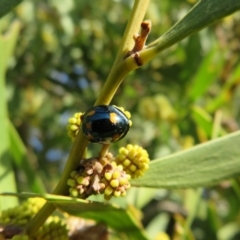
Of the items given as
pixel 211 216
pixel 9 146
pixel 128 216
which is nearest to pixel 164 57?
pixel 211 216

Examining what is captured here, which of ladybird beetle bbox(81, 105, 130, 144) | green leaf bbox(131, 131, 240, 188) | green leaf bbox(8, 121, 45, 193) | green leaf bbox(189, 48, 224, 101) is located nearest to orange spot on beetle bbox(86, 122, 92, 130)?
ladybird beetle bbox(81, 105, 130, 144)

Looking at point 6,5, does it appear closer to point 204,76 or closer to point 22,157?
point 22,157

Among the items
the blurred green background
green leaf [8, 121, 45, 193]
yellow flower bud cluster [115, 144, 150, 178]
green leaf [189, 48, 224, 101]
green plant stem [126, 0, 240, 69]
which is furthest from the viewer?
the blurred green background

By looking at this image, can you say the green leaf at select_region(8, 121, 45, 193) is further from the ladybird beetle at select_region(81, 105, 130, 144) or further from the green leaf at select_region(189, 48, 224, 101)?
the green leaf at select_region(189, 48, 224, 101)

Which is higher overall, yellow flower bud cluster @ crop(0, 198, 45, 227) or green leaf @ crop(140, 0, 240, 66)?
green leaf @ crop(140, 0, 240, 66)

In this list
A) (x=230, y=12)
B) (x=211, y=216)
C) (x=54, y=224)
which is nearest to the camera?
(x=230, y=12)

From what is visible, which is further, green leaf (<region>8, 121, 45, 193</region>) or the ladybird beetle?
green leaf (<region>8, 121, 45, 193</region>)

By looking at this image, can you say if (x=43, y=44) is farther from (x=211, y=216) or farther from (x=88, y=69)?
(x=211, y=216)
